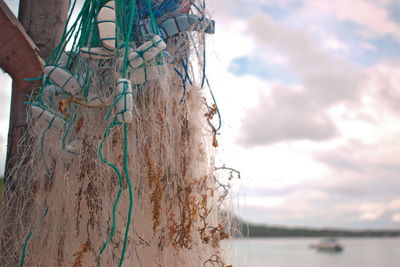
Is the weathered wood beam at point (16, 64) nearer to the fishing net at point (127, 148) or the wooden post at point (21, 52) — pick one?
the wooden post at point (21, 52)

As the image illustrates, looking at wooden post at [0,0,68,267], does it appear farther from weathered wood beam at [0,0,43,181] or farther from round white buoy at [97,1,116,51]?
round white buoy at [97,1,116,51]

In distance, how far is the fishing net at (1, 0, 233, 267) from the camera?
34.9 inches

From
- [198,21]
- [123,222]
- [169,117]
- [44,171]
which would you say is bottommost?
[123,222]

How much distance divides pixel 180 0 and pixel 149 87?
0.25 m

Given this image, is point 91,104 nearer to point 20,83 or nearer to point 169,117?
point 169,117

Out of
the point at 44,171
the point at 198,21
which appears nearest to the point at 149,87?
the point at 198,21

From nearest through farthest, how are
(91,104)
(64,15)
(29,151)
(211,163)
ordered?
(91,104)
(211,163)
(29,151)
(64,15)

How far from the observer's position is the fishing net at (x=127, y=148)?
2.91 ft

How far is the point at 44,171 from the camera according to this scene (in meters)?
0.99

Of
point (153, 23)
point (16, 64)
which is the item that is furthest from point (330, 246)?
point (153, 23)

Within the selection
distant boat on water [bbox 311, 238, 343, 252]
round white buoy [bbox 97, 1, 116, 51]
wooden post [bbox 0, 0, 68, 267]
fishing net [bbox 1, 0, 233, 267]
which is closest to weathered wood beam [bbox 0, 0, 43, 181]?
wooden post [bbox 0, 0, 68, 267]

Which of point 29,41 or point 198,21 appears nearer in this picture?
point 198,21

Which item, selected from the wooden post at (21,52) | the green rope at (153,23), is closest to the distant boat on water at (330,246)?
the wooden post at (21,52)

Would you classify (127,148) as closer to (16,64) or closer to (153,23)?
(153,23)
